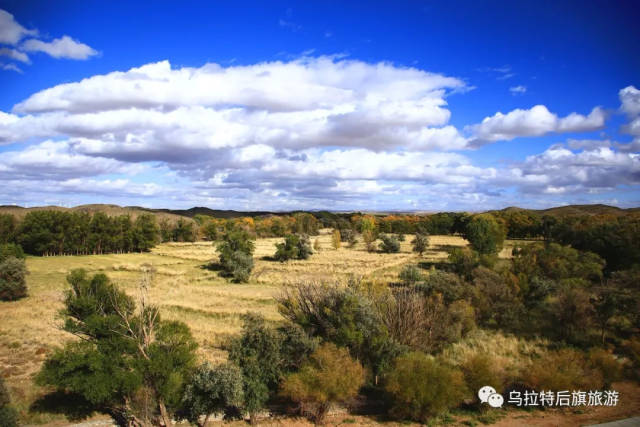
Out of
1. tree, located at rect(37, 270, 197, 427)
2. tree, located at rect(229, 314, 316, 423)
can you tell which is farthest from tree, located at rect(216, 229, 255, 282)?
tree, located at rect(37, 270, 197, 427)

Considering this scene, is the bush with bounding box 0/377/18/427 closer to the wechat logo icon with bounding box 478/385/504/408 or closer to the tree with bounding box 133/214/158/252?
the wechat logo icon with bounding box 478/385/504/408

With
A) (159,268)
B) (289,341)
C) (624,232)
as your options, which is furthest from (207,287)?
(624,232)

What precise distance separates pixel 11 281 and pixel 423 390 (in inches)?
1418

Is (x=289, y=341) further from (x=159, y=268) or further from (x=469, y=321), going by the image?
(x=159, y=268)

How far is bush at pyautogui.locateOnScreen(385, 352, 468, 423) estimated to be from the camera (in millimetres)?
12453

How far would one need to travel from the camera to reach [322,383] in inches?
485

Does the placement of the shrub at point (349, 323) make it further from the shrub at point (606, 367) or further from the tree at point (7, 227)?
the tree at point (7, 227)

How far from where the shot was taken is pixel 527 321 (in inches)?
941

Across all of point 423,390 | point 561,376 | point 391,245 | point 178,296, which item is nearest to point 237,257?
point 178,296

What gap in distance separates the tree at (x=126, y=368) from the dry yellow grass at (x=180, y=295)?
96.7 inches

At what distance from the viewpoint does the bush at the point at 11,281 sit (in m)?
31.3

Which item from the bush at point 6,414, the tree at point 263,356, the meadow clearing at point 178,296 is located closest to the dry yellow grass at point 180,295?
the meadow clearing at point 178,296

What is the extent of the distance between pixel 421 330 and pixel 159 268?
146ft

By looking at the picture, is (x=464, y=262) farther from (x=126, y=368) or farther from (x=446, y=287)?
(x=126, y=368)
